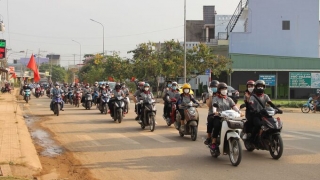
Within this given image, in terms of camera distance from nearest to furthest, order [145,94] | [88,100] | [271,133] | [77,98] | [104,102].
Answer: [271,133], [145,94], [104,102], [88,100], [77,98]

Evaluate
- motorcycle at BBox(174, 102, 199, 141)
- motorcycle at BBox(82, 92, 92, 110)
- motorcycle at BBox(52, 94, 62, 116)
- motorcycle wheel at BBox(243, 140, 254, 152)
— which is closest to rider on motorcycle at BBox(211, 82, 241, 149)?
motorcycle wheel at BBox(243, 140, 254, 152)

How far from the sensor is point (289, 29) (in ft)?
169

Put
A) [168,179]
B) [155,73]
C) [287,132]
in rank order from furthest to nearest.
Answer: [155,73], [287,132], [168,179]

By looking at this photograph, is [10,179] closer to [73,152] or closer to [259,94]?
[73,152]

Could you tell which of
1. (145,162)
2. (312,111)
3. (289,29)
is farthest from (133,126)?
(289,29)

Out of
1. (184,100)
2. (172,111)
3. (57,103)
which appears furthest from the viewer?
(57,103)

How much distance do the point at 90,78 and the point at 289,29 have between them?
113ft

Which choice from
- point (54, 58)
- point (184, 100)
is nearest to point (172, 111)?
point (184, 100)

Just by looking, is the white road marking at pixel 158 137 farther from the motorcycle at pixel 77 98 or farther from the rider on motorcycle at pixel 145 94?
the motorcycle at pixel 77 98

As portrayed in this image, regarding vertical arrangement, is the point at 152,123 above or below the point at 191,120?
below

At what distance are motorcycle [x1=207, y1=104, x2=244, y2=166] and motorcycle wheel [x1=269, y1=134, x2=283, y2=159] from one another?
952 millimetres

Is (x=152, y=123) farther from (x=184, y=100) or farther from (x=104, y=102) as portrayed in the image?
(x=104, y=102)

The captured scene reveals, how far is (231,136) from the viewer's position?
28.4 ft

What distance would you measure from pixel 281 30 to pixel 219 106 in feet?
146
